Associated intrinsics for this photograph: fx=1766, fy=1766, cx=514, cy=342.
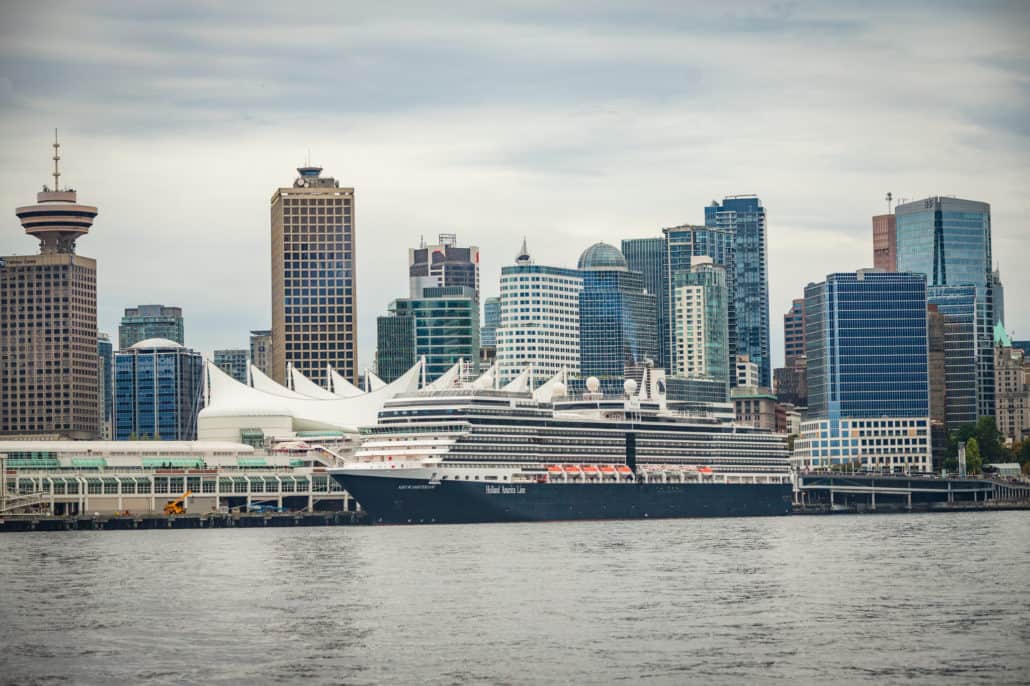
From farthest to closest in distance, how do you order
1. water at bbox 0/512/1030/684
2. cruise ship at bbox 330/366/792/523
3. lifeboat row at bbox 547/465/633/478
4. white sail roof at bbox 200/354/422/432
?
1. white sail roof at bbox 200/354/422/432
2. lifeboat row at bbox 547/465/633/478
3. cruise ship at bbox 330/366/792/523
4. water at bbox 0/512/1030/684

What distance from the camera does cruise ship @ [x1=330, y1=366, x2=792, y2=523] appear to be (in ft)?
411

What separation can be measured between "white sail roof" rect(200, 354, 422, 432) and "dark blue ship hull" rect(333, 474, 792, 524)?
140ft

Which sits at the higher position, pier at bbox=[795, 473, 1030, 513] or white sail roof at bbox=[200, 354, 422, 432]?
white sail roof at bbox=[200, 354, 422, 432]

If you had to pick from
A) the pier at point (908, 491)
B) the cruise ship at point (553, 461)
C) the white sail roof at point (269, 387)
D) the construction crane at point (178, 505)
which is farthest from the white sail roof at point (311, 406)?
the pier at point (908, 491)

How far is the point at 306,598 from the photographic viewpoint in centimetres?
6638

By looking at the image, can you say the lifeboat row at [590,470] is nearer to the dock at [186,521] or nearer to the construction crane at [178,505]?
the dock at [186,521]

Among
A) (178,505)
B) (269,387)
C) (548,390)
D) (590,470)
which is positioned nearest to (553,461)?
(590,470)

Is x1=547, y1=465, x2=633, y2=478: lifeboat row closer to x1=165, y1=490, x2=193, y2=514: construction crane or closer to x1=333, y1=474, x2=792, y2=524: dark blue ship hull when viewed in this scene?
x1=333, y1=474, x2=792, y2=524: dark blue ship hull

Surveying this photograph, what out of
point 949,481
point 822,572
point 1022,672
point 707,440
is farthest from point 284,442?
point 1022,672

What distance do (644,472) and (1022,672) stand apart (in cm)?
9774

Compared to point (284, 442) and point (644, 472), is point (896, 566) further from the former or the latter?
point (284, 442)

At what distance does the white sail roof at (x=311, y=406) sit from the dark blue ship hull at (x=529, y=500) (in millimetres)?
42663

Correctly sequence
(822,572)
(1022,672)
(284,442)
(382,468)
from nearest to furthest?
(1022,672)
(822,572)
(382,468)
(284,442)

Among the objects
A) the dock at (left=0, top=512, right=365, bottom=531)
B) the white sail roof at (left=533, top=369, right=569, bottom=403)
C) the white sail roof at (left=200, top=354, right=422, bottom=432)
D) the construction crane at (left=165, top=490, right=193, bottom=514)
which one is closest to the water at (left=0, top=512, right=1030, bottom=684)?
the dock at (left=0, top=512, right=365, bottom=531)
